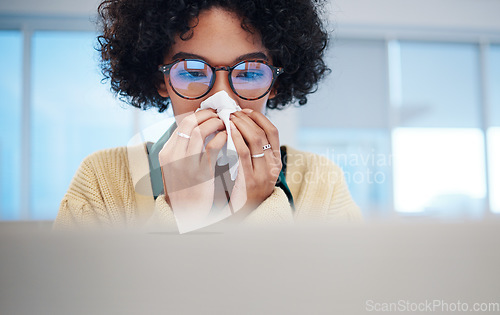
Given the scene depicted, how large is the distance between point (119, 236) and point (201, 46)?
0.51 metres

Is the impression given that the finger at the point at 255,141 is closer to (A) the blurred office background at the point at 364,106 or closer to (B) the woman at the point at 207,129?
(B) the woman at the point at 207,129

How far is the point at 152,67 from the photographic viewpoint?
2.39ft

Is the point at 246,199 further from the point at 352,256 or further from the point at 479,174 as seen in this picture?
the point at 479,174

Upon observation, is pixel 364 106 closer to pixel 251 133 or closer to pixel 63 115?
pixel 63 115

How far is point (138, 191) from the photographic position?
602 mm

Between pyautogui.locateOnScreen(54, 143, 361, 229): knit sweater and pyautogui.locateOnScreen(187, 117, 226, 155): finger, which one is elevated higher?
pyautogui.locateOnScreen(187, 117, 226, 155): finger

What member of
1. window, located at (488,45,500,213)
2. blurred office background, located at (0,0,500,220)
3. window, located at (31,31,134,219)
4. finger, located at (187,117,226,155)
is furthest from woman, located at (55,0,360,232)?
window, located at (488,45,500,213)

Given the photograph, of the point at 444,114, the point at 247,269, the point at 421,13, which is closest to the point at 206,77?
the point at 247,269

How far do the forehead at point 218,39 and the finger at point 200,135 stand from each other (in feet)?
0.35

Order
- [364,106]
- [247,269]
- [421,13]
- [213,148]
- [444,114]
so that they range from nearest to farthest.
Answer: [247,269] < [213,148] < [421,13] < [364,106] < [444,114]

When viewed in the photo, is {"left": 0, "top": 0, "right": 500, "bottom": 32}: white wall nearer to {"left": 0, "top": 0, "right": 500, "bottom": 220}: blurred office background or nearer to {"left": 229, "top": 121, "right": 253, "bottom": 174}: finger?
{"left": 0, "top": 0, "right": 500, "bottom": 220}: blurred office background

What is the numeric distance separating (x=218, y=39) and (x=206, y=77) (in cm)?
6

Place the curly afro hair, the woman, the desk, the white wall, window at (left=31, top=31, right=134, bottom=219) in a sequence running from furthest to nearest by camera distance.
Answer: the white wall < window at (left=31, top=31, right=134, bottom=219) < the curly afro hair < the woman < the desk

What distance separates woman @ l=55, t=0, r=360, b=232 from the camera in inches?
20.3
